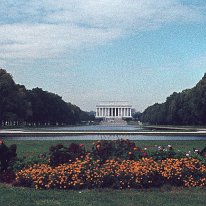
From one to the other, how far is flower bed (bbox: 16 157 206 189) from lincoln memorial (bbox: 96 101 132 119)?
175094mm

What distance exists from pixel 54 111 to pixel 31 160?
100569 mm

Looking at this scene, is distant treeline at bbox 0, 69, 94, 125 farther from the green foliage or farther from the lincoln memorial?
the green foliage

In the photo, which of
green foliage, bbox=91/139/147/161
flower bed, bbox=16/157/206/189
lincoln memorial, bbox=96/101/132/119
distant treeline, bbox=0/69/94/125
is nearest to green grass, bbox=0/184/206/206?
flower bed, bbox=16/157/206/189

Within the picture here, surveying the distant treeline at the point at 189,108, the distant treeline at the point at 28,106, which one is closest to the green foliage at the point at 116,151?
the distant treeline at the point at 189,108

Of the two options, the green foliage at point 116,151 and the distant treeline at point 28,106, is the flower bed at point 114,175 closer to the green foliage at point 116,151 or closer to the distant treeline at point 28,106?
the green foliage at point 116,151

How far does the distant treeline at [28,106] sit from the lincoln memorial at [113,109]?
1601 inches

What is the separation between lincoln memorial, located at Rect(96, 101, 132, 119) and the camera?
188 metres

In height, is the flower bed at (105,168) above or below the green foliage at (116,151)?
below

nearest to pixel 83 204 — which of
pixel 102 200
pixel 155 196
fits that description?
pixel 102 200

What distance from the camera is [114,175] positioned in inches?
467

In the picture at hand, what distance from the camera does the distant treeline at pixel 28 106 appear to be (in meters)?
69.6

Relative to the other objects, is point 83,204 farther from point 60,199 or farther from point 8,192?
point 8,192

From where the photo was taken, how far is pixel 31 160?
13992 millimetres

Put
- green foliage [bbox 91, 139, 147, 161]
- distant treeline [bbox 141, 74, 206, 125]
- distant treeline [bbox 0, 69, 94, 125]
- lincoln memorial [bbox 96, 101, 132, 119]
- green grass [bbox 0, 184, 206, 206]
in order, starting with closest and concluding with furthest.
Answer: green grass [bbox 0, 184, 206, 206]
green foliage [bbox 91, 139, 147, 161]
distant treeline [bbox 141, 74, 206, 125]
distant treeline [bbox 0, 69, 94, 125]
lincoln memorial [bbox 96, 101, 132, 119]
